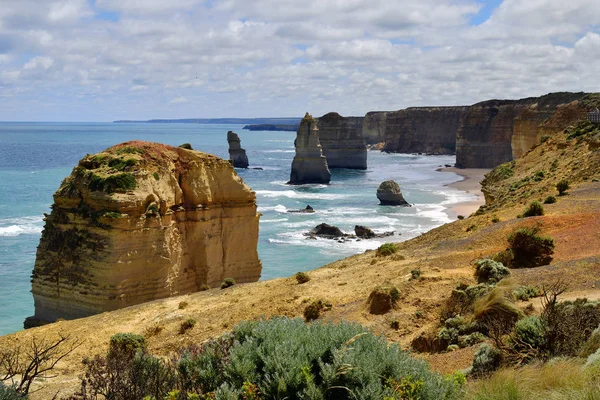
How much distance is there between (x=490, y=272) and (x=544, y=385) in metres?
10.3

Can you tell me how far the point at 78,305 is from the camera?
24766 millimetres

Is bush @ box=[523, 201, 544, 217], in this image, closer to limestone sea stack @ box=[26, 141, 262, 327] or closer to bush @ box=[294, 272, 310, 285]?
bush @ box=[294, 272, 310, 285]

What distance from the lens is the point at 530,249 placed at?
21094 millimetres

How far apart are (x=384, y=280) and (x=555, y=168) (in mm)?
24937

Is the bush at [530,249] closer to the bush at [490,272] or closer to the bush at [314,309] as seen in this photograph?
the bush at [490,272]

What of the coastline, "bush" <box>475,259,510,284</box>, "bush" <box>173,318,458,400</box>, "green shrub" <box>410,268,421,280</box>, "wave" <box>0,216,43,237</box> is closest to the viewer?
"bush" <box>173,318,458,400</box>

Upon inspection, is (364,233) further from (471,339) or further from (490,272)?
(471,339)

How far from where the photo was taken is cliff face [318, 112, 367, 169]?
442 feet

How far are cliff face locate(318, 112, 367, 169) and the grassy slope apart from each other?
103922 mm

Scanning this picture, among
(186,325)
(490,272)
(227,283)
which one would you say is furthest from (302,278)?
(490,272)

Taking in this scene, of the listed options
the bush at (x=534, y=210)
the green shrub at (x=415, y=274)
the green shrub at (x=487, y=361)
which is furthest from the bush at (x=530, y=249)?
the green shrub at (x=487, y=361)

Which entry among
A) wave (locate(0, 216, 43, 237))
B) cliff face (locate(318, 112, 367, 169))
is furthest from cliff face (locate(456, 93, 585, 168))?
wave (locate(0, 216, 43, 237))

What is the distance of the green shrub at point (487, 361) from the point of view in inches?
426

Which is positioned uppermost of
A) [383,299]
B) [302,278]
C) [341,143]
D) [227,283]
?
[341,143]
